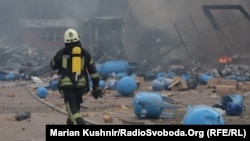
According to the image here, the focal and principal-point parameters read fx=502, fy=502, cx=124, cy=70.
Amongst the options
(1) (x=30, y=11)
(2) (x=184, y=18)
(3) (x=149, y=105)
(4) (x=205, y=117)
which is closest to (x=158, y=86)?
(3) (x=149, y=105)

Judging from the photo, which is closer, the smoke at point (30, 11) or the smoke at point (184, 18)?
the smoke at point (184, 18)

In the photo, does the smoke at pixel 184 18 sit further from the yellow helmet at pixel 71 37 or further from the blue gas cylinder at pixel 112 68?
the yellow helmet at pixel 71 37

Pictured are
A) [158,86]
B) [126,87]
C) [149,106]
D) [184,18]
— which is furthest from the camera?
[184,18]

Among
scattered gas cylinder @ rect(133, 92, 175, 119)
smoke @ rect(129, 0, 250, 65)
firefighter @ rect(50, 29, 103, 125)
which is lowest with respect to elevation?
scattered gas cylinder @ rect(133, 92, 175, 119)

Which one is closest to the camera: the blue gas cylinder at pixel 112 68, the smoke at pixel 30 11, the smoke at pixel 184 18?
the blue gas cylinder at pixel 112 68

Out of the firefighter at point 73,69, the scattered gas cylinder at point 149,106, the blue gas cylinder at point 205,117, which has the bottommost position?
the blue gas cylinder at point 205,117

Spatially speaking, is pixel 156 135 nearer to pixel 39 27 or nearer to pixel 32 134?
pixel 32 134

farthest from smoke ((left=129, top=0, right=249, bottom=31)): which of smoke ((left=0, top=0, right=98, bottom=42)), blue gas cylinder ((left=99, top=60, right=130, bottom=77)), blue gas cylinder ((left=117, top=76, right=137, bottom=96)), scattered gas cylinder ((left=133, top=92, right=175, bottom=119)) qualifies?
smoke ((left=0, top=0, right=98, bottom=42))

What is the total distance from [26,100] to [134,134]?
1140 centimetres

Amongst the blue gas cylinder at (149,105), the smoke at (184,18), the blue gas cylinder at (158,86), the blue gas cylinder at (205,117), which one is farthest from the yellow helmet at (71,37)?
the smoke at (184,18)

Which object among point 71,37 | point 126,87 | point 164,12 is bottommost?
point 126,87

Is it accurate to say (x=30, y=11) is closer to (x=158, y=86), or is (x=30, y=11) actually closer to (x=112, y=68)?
(x=112, y=68)

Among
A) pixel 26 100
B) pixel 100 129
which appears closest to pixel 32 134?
pixel 100 129

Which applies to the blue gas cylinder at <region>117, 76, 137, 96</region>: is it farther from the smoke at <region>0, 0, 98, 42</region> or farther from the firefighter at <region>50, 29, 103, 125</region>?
the smoke at <region>0, 0, 98, 42</region>
